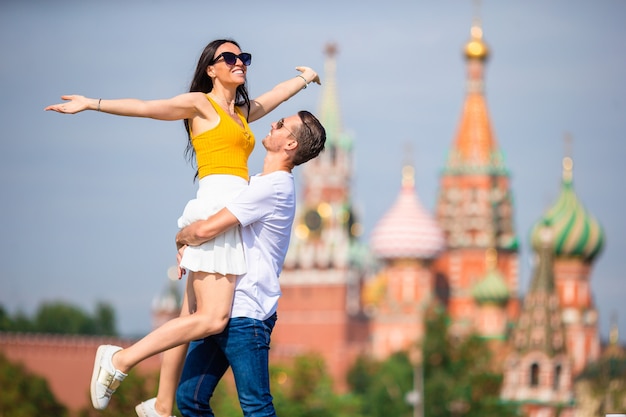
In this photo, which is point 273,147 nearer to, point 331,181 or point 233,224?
point 233,224

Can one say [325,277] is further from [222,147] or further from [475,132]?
[222,147]

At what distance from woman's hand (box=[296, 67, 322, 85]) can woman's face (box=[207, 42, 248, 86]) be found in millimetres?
664

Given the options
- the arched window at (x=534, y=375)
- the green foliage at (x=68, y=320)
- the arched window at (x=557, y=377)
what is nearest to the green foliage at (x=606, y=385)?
the arched window at (x=557, y=377)

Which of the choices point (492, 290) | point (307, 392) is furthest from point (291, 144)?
point (492, 290)

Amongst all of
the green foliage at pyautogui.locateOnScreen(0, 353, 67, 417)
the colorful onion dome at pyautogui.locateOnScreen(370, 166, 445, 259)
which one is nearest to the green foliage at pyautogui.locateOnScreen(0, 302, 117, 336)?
the colorful onion dome at pyautogui.locateOnScreen(370, 166, 445, 259)

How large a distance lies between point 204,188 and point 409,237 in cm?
6551

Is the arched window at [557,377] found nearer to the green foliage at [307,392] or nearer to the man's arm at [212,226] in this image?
the green foliage at [307,392]

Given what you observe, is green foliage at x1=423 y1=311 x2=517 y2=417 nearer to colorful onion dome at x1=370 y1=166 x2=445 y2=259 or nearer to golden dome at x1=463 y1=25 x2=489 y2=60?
colorful onion dome at x1=370 y1=166 x2=445 y2=259

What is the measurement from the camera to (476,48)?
7362 centimetres

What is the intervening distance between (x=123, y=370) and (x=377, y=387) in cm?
4944

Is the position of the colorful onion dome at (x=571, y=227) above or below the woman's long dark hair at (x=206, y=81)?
above

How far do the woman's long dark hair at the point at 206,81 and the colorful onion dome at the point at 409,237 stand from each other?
65.0 metres

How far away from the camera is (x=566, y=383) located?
54500 millimetres

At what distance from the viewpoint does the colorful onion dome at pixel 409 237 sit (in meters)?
71.5
